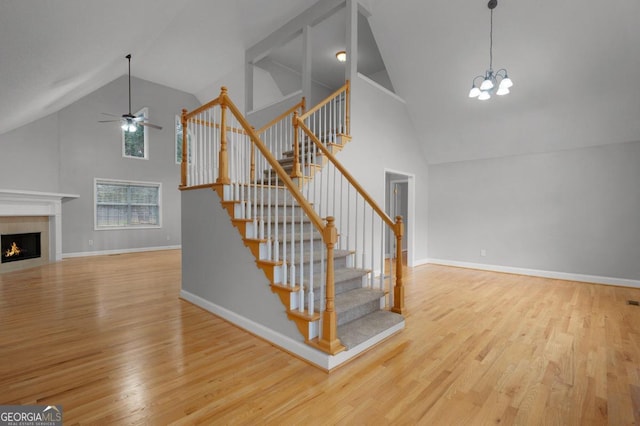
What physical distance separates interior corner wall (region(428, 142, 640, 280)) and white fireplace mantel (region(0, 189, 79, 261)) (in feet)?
26.8

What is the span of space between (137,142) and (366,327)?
804cm

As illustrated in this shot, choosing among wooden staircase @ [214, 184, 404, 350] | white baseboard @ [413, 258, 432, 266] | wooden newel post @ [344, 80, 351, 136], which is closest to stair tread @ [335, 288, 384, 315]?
wooden staircase @ [214, 184, 404, 350]

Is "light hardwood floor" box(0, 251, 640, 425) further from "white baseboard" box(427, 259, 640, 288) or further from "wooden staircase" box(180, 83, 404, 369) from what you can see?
"white baseboard" box(427, 259, 640, 288)

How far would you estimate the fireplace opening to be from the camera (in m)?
5.42

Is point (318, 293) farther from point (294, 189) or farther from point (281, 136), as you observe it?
point (281, 136)

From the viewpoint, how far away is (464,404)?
70.3 inches

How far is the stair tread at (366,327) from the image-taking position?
234cm

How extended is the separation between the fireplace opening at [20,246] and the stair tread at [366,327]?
21.9ft

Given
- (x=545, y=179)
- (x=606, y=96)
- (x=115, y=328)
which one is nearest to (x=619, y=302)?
(x=545, y=179)

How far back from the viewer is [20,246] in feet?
18.8

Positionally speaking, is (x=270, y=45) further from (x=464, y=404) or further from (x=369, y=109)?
(x=464, y=404)

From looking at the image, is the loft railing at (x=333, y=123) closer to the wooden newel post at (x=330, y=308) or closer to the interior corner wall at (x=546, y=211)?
the wooden newel post at (x=330, y=308)

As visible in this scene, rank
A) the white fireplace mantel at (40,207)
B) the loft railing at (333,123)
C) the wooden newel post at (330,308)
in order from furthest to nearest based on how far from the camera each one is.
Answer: the white fireplace mantel at (40,207) → the loft railing at (333,123) → the wooden newel post at (330,308)

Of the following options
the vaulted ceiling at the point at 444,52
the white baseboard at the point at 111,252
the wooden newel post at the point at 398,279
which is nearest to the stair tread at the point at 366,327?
the wooden newel post at the point at 398,279
